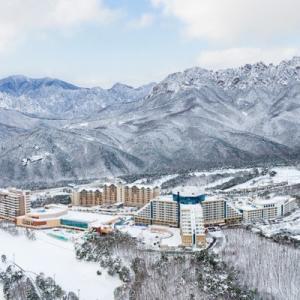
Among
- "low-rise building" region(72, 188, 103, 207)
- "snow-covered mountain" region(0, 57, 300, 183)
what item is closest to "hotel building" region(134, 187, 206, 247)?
"low-rise building" region(72, 188, 103, 207)

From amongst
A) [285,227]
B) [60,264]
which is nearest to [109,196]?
[285,227]

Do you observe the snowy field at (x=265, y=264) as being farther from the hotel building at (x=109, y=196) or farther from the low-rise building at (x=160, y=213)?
the hotel building at (x=109, y=196)

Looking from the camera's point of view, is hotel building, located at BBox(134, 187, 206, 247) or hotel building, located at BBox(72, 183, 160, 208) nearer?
hotel building, located at BBox(134, 187, 206, 247)

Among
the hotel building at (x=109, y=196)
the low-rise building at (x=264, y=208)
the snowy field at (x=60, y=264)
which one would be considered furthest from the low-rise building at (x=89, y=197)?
the low-rise building at (x=264, y=208)

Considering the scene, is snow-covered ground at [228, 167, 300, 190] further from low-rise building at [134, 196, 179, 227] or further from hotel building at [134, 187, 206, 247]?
low-rise building at [134, 196, 179, 227]

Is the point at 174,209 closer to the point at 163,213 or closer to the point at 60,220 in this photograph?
the point at 163,213

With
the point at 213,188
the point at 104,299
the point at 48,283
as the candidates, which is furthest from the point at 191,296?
the point at 213,188

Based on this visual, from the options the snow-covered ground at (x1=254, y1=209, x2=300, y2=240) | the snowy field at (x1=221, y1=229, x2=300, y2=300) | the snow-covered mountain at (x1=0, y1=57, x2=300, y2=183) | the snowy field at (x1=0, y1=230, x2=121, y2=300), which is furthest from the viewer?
the snow-covered mountain at (x1=0, y1=57, x2=300, y2=183)
